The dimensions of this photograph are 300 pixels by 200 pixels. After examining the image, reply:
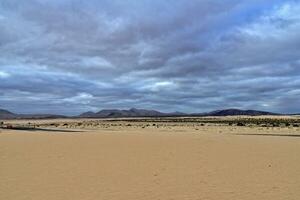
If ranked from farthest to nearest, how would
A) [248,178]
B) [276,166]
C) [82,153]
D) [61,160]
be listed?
[82,153]
[61,160]
[276,166]
[248,178]

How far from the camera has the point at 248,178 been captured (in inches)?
501

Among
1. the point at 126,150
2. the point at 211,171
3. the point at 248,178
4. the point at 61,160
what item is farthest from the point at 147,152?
the point at 248,178

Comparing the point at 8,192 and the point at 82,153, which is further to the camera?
the point at 82,153

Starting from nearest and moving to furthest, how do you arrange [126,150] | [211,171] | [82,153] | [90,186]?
[90,186], [211,171], [82,153], [126,150]

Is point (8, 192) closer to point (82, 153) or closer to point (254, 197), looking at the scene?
point (254, 197)

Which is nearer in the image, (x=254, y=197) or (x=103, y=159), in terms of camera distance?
(x=254, y=197)

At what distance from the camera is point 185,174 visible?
43.9ft

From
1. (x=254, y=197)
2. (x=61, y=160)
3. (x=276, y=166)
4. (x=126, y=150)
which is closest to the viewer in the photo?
(x=254, y=197)

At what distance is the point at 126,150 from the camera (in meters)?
20.8

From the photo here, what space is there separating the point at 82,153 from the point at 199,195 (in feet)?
32.8

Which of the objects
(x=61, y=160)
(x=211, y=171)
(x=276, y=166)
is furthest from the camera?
(x=61, y=160)

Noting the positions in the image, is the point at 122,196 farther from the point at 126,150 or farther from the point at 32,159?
the point at 126,150

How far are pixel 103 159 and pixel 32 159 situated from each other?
9.09 feet

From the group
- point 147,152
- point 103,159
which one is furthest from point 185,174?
point 147,152
